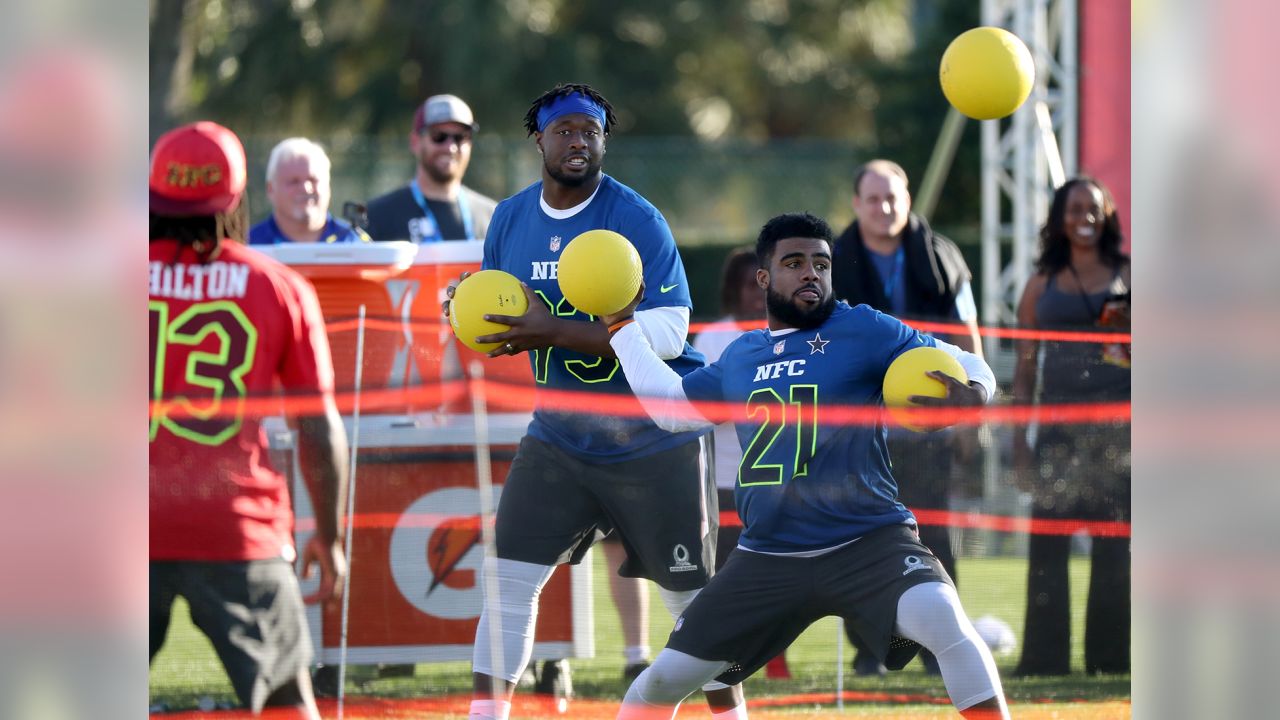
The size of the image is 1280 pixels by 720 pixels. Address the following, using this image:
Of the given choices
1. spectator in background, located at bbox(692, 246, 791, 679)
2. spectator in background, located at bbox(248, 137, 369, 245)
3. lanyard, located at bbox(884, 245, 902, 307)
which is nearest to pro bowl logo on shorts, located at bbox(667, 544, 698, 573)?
spectator in background, located at bbox(692, 246, 791, 679)

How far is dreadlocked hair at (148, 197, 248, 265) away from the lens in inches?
189

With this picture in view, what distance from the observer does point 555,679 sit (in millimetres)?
6285

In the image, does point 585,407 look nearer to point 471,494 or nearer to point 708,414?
point 708,414

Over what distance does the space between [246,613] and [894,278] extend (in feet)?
11.4

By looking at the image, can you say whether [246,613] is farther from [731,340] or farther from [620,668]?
[731,340]

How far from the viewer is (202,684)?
5.41 meters

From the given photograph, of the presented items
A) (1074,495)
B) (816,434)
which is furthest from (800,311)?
(1074,495)

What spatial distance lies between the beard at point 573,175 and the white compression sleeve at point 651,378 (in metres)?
0.52

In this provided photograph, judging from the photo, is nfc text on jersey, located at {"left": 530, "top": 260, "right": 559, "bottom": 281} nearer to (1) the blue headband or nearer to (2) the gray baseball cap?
(1) the blue headband

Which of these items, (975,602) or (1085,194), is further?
(1085,194)

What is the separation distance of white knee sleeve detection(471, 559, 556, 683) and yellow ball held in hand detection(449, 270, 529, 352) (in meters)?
0.78

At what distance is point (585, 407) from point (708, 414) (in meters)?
0.45
